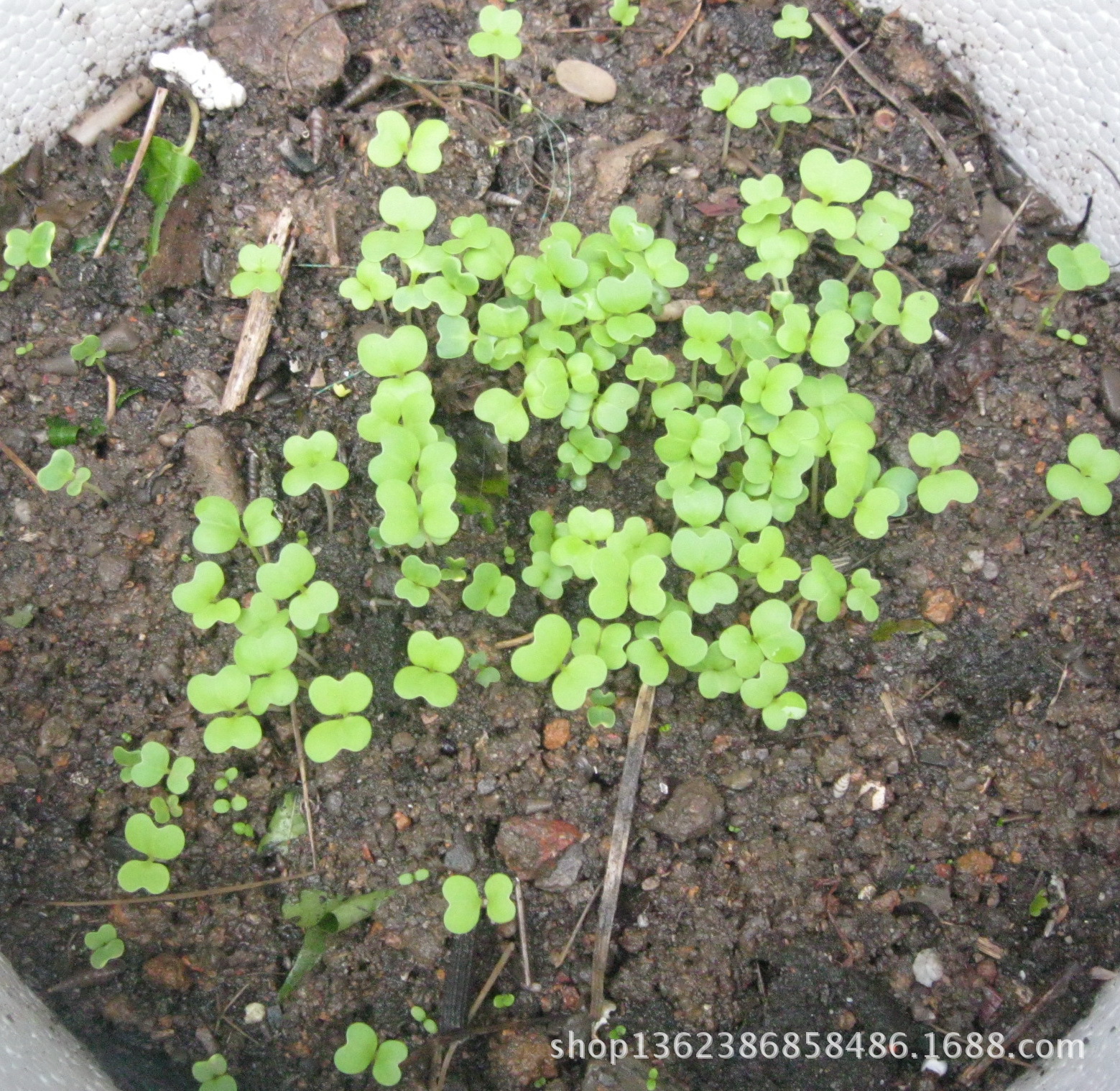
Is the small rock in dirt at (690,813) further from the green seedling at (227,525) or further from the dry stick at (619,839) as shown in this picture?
the green seedling at (227,525)

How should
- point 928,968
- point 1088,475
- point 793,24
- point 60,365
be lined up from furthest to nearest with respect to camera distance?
point 793,24
point 60,365
point 1088,475
point 928,968

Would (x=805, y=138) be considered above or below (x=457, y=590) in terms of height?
above

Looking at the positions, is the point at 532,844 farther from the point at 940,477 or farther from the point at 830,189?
the point at 830,189

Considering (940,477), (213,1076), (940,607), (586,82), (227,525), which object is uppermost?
(586,82)

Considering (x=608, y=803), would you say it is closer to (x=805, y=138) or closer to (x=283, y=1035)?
(x=283, y=1035)

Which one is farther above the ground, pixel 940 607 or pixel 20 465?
pixel 940 607

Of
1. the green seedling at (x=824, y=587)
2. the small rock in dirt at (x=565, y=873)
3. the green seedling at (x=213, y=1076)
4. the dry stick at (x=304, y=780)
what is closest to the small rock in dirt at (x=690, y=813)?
the small rock in dirt at (x=565, y=873)

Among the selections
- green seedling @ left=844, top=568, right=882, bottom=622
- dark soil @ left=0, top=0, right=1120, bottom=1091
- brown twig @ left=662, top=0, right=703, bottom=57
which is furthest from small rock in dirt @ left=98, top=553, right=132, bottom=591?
brown twig @ left=662, top=0, right=703, bottom=57

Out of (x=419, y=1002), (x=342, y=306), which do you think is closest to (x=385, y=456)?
(x=342, y=306)

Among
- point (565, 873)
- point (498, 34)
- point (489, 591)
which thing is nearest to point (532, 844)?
point (565, 873)
